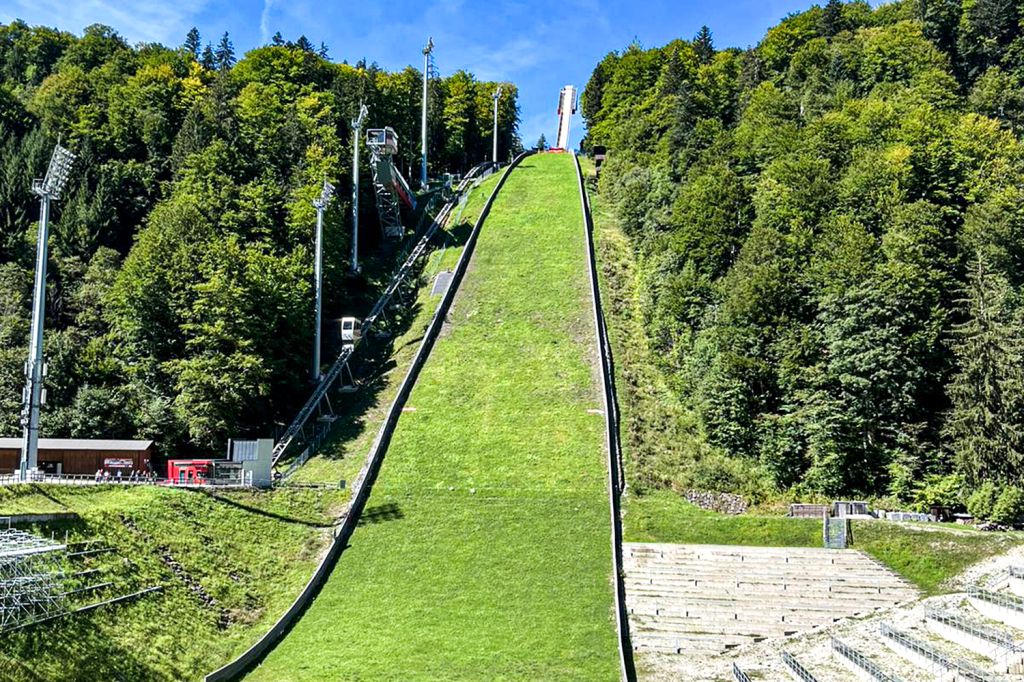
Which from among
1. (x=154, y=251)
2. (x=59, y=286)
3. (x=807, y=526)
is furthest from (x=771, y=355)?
(x=59, y=286)

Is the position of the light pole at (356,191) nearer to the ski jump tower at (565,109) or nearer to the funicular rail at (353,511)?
the funicular rail at (353,511)

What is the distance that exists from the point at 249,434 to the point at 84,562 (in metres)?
14.5

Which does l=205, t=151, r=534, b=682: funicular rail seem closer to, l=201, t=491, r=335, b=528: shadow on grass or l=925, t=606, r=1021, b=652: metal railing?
l=201, t=491, r=335, b=528: shadow on grass

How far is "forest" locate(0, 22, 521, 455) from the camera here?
32688 mm

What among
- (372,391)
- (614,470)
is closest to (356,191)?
(372,391)

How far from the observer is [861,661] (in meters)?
17.5

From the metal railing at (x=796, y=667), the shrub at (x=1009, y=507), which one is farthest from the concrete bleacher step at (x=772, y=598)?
the shrub at (x=1009, y=507)

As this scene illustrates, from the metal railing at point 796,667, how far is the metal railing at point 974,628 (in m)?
3.57

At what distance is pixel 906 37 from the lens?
5544 cm

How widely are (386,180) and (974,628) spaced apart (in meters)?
43.2

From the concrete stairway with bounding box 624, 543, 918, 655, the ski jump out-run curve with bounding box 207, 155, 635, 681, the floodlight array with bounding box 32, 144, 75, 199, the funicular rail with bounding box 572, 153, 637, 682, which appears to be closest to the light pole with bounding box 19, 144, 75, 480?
the floodlight array with bounding box 32, 144, 75, 199

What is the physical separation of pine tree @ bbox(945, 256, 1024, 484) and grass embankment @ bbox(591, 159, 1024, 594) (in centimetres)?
284

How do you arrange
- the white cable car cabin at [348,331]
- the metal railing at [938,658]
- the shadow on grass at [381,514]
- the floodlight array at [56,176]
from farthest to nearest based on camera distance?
the white cable car cabin at [348,331]
the shadow on grass at [381,514]
the floodlight array at [56,176]
the metal railing at [938,658]

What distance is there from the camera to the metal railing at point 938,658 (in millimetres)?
15227
